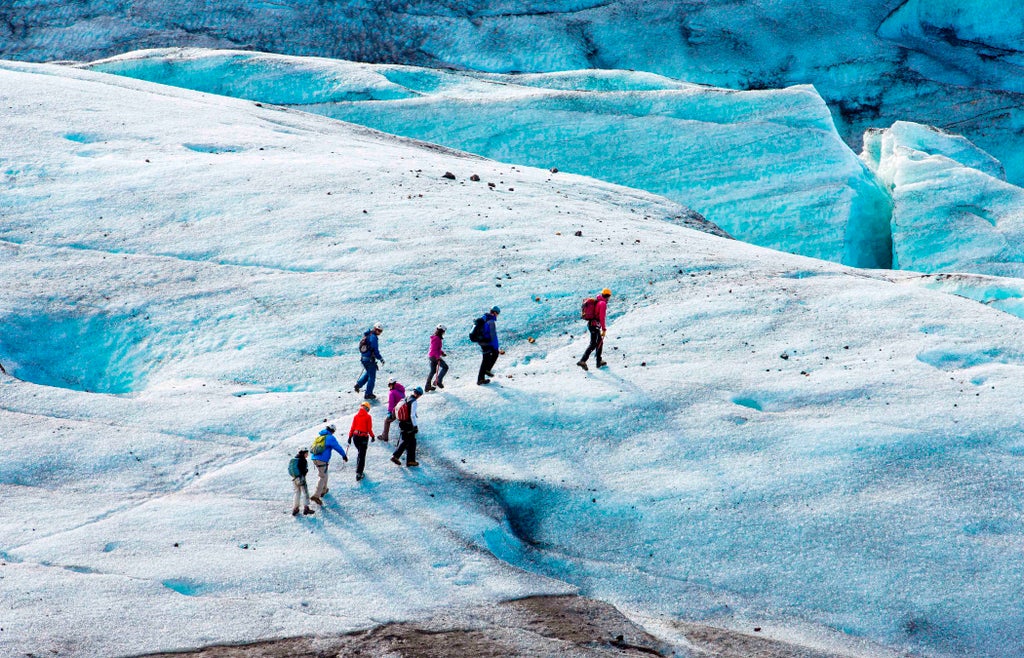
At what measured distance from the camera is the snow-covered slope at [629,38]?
61.3 meters

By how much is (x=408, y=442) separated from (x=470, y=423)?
180 cm

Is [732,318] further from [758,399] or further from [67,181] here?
[67,181]

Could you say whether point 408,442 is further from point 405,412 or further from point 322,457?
point 322,457

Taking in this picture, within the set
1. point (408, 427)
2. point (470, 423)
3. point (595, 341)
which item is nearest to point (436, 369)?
A: point (470, 423)

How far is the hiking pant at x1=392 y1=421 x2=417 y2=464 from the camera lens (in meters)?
18.5

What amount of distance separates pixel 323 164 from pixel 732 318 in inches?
602

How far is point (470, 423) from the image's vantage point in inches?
Result: 785

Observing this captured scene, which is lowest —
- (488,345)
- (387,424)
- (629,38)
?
(387,424)

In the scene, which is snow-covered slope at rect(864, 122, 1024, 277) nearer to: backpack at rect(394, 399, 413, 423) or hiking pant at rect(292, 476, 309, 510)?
backpack at rect(394, 399, 413, 423)

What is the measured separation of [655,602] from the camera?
1630 centimetres

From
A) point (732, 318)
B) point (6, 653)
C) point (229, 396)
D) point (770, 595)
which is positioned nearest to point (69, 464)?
point (229, 396)

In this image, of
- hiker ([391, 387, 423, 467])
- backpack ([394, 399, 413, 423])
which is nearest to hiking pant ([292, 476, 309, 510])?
hiker ([391, 387, 423, 467])

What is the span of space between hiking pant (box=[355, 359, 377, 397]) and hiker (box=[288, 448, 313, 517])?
3828mm

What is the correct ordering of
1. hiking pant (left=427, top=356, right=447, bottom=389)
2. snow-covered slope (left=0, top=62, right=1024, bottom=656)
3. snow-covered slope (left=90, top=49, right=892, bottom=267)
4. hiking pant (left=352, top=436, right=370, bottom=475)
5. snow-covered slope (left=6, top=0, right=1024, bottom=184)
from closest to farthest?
snow-covered slope (left=0, top=62, right=1024, bottom=656)
hiking pant (left=352, top=436, right=370, bottom=475)
hiking pant (left=427, top=356, right=447, bottom=389)
snow-covered slope (left=90, top=49, right=892, bottom=267)
snow-covered slope (left=6, top=0, right=1024, bottom=184)
